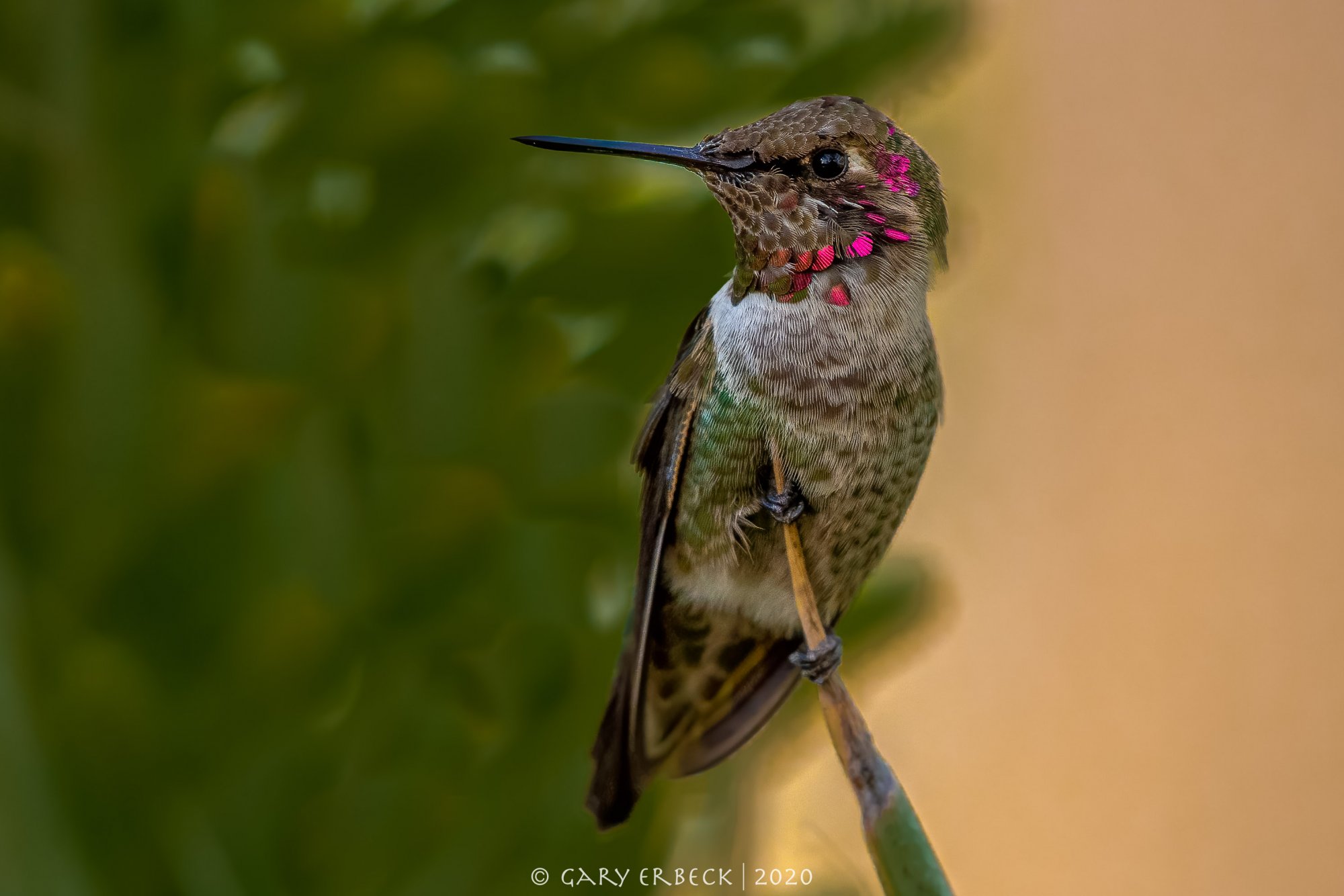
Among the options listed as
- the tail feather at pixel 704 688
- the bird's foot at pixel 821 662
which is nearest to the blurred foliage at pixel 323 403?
the tail feather at pixel 704 688

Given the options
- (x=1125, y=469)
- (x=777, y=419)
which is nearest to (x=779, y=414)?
(x=777, y=419)

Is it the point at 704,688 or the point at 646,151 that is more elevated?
the point at 646,151

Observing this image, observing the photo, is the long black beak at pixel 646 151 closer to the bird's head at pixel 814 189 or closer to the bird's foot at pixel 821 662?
the bird's head at pixel 814 189

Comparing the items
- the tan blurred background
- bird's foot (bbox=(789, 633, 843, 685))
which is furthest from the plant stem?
the tan blurred background

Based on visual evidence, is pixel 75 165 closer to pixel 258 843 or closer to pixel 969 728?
pixel 258 843

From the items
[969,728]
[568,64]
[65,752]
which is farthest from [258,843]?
[969,728]

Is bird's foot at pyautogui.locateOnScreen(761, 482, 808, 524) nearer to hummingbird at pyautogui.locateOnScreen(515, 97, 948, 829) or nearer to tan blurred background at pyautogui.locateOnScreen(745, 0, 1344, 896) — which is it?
hummingbird at pyautogui.locateOnScreen(515, 97, 948, 829)

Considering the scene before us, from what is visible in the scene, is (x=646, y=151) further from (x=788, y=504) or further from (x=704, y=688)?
(x=704, y=688)
